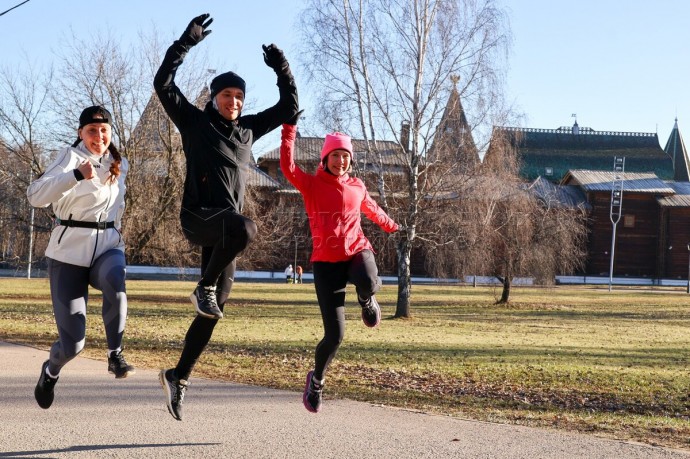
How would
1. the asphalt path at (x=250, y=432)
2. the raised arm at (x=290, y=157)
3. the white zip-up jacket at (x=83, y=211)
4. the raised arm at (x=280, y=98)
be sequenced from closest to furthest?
the white zip-up jacket at (x=83, y=211), the asphalt path at (x=250, y=432), the raised arm at (x=280, y=98), the raised arm at (x=290, y=157)

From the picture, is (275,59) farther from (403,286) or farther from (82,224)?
(403,286)

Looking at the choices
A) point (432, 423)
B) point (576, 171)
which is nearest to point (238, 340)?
point (432, 423)

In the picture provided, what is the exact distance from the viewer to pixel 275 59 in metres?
7.23

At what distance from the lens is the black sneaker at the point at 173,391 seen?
22.7ft

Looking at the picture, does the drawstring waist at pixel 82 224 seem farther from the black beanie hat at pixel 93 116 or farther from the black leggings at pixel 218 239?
the black beanie hat at pixel 93 116

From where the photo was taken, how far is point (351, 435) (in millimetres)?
7434

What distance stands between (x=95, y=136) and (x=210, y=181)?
3.36 ft

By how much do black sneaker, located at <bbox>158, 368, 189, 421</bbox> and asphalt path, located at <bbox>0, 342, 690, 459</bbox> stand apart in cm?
26

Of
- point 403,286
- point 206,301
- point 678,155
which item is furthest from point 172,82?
Answer: point 678,155

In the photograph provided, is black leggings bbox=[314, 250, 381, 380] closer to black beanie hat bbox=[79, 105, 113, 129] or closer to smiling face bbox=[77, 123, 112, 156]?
smiling face bbox=[77, 123, 112, 156]

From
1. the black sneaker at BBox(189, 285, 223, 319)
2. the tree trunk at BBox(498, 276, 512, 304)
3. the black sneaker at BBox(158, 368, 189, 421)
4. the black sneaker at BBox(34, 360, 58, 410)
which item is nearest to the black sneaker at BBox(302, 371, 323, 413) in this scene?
the black sneaker at BBox(158, 368, 189, 421)

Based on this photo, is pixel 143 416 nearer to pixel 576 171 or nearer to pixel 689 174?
pixel 576 171

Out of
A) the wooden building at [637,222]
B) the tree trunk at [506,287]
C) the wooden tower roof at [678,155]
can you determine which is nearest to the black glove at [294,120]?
the tree trunk at [506,287]

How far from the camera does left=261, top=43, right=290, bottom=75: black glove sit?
23.6ft
